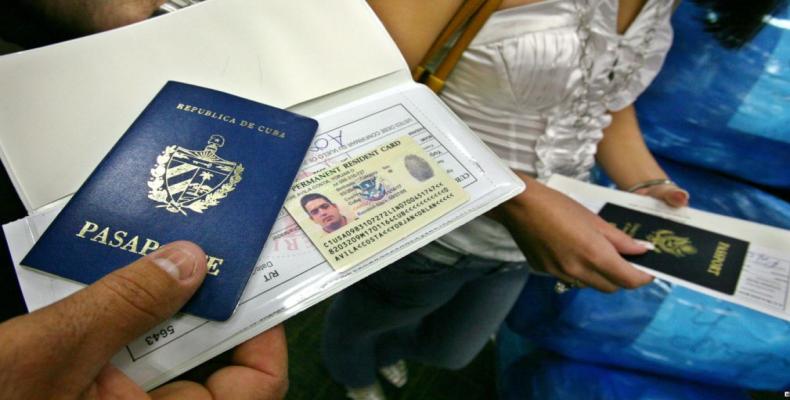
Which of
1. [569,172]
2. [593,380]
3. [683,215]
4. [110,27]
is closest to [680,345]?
[593,380]

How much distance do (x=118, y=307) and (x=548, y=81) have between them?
1.85 feet

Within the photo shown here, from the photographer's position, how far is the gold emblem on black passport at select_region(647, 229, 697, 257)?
2.29 ft

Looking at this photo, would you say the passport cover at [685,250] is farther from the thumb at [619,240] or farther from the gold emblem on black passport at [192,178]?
the gold emblem on black passport at [192,178]

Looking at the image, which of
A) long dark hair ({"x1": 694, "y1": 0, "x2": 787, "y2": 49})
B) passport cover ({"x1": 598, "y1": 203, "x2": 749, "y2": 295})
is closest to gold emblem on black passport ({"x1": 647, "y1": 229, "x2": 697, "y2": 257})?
passport cover ({"x1": 598, "y1": 203, "x2": 749, "y2": 295})

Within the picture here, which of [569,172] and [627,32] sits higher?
[627,32]

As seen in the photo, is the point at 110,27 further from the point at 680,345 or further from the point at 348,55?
the point at 680,345

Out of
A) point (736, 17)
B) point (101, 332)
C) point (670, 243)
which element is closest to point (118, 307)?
point (101, 332)

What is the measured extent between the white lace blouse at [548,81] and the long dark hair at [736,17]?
162 millimetres

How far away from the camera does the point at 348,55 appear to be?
478 millimetres

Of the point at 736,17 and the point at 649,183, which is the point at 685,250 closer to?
the point at 649,183

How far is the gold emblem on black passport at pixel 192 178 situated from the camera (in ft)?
1.23

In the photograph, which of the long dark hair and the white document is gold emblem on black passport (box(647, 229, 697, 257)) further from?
the long dark hair

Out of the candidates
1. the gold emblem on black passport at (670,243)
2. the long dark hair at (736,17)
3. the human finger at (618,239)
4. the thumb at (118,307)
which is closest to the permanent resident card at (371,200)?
the thumb at (118,307)

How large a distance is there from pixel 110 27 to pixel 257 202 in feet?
0.84
